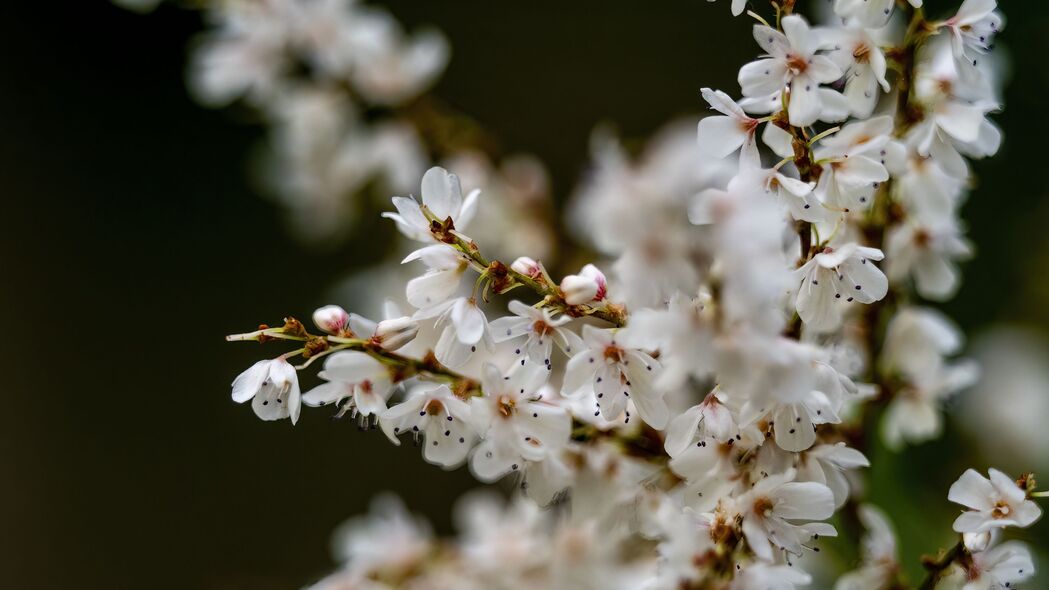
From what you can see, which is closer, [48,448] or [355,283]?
[355,283]

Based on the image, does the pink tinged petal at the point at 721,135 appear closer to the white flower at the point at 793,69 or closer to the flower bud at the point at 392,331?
the white flower at the point at 793,69

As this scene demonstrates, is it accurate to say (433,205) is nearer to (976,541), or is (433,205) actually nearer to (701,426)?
(701,426)

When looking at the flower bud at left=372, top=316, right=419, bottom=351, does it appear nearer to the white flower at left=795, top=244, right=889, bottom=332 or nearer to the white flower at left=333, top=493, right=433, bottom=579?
the white flower at left=795, top=244, right=889, bottom=332

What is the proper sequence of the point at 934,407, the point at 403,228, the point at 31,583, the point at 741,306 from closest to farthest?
1. the point at 741,306
2. the point at 403,228
3. the point at 934,407
4. the point at 31,583

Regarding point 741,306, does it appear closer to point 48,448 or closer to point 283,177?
point 283,177

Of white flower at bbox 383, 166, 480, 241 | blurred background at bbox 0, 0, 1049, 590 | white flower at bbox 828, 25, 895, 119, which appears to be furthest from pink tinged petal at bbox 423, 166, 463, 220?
blurred background at bbox 0, 0, 1049, 590

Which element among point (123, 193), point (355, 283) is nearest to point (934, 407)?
point (355, 283)

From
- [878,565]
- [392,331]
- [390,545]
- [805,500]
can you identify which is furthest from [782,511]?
[390,545]
